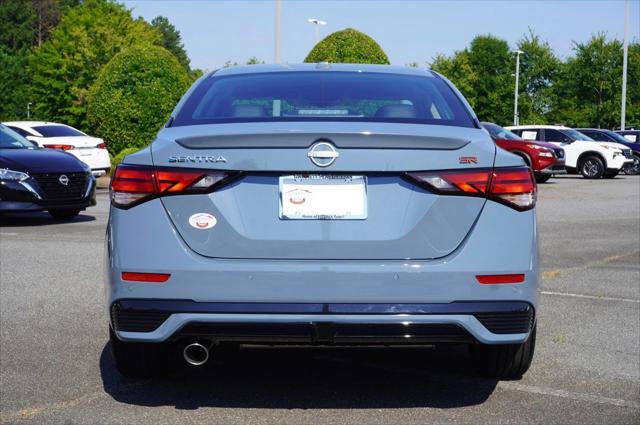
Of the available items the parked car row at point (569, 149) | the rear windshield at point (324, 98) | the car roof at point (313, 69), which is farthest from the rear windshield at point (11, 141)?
the parked car row at point (569, 149)

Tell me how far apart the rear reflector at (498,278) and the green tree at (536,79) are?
79.0 meters

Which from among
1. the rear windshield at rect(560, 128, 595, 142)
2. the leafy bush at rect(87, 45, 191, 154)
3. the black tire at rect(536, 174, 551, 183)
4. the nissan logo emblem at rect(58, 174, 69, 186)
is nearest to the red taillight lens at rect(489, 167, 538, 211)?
the nissan logo emblem at rect(58, 174, 69, 186)

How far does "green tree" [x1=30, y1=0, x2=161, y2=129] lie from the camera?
51875mm

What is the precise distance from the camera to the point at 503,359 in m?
4.87

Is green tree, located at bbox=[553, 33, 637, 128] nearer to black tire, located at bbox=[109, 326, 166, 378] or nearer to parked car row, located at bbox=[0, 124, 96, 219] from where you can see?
parked car row, located at bbox=[0, 124, 96, 219]

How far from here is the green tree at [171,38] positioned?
5817 inches

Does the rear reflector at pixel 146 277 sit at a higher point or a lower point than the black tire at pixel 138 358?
higher

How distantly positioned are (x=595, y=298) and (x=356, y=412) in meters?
3.84

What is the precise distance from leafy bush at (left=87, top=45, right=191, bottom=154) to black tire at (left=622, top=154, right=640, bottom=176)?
16527 millimetres

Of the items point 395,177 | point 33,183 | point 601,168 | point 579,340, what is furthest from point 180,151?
point 601,168

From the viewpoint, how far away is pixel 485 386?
4898 mm

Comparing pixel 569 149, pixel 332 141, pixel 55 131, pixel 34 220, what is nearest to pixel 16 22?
pixel 569 149

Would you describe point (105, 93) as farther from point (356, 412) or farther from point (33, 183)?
point (356, 412)

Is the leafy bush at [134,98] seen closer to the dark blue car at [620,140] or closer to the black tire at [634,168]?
the dark blue car at [620,140]
